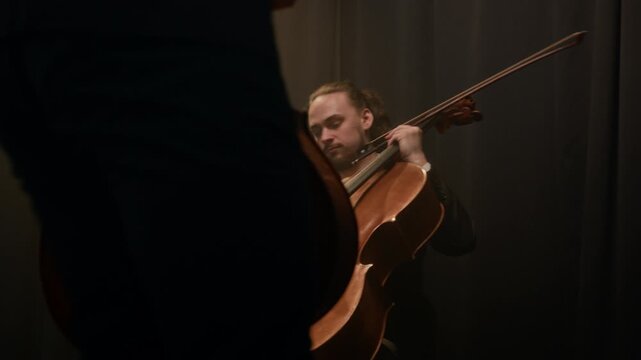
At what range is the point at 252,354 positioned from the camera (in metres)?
0.51

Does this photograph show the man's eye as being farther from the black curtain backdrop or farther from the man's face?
the black curtain backdrop

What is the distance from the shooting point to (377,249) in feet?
4.89

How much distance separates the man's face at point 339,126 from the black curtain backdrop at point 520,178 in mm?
256

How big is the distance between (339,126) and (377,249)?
738 millimetres

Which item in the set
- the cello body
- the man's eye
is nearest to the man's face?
the man's eye

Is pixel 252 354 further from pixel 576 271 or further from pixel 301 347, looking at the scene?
pixel 576 271

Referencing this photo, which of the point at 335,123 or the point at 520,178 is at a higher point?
the point at 335,123

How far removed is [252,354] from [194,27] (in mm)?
254

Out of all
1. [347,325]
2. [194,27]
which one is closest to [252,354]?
[194,27]

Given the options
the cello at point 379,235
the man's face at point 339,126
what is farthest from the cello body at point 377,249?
the man's face at point 339,126

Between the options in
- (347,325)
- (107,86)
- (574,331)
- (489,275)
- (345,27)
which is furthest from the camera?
(345,27)

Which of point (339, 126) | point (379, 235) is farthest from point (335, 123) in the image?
point (379, 235)

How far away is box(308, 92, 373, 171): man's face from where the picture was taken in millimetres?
2111

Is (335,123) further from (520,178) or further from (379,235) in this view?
(379,235)
